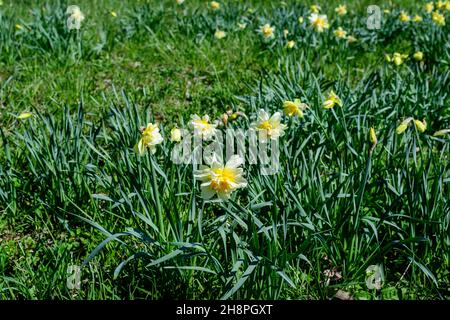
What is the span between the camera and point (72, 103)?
365 centimetres

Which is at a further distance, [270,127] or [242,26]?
[242,26]

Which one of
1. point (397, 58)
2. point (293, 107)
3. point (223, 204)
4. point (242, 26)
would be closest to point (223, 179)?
point (223, 204)

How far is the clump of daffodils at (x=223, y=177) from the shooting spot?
76.6 inches

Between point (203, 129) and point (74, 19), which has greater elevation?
point (74, 19)

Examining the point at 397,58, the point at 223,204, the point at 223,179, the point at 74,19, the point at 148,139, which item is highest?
the point at 74,19

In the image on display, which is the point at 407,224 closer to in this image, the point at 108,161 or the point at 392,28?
the point at 108,161

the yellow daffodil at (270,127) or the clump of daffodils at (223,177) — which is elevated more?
the yellow daffodil at (270,127)

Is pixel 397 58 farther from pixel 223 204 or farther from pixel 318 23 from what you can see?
pixel 223 204

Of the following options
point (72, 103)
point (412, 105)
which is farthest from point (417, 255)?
point (72, 103)

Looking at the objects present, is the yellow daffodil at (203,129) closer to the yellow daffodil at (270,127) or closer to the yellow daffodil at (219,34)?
the yellow daffodil at (270,127)

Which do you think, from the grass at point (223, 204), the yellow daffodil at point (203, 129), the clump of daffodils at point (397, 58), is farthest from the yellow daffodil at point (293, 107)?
the clump of daffodils at point (397, 58)

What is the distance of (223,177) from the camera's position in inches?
76.6

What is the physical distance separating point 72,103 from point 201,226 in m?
1.99

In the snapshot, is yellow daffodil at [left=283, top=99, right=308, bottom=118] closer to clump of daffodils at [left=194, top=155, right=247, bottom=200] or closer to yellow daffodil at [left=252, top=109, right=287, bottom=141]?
yellow daffodil at [left=252, top=109, right=287, bottom=141]
